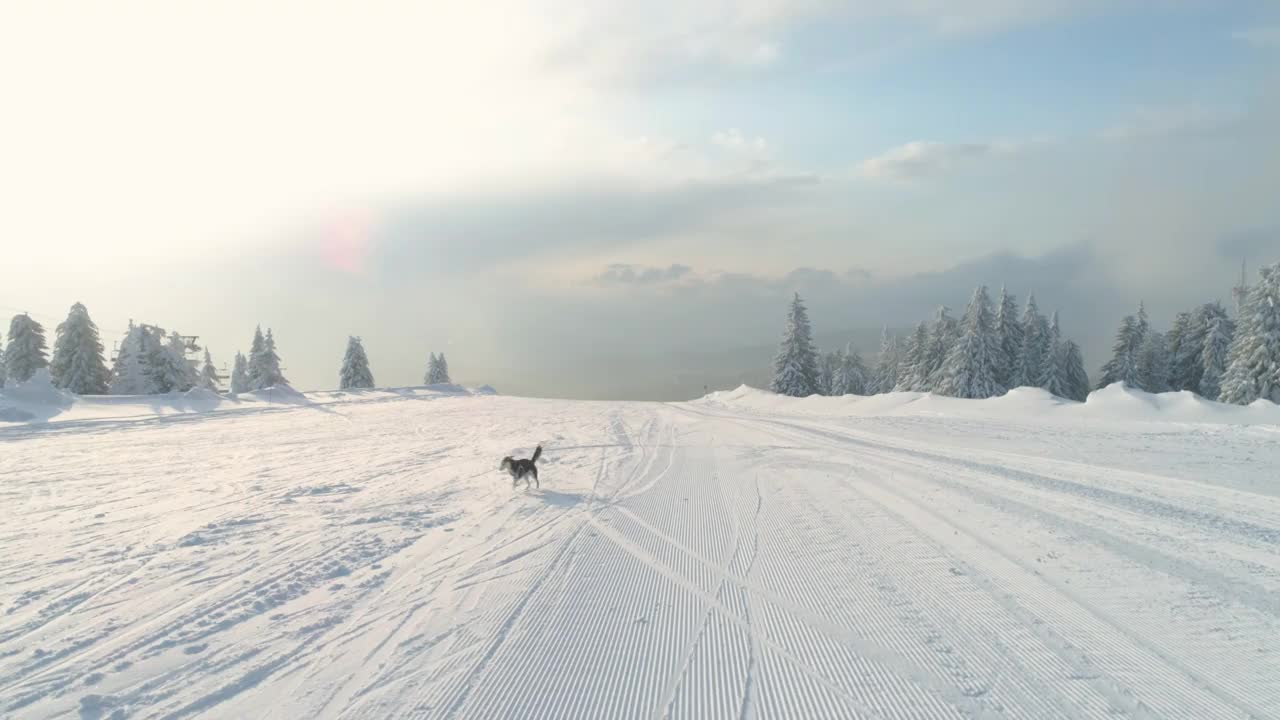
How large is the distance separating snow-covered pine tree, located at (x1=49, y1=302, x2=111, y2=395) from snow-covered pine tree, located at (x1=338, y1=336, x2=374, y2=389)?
23.5 meters

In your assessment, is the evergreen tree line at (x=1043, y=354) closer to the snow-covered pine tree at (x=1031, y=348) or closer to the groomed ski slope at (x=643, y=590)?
the snow-covered pine tree at (x=1031, y=348)

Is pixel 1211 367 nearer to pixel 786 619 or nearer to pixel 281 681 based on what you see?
pixel 786 619

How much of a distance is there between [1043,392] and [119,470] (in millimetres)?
35094

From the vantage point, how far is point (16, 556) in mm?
6648

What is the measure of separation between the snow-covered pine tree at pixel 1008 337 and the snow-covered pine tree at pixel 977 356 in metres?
1.29

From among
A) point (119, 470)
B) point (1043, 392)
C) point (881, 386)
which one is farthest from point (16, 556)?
point (881, 386)

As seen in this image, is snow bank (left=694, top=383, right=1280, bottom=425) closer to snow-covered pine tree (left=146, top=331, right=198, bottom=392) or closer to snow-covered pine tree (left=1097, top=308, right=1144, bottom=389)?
snow-covered pine tree (left=1097, top=308, right=1144, bottom=389)

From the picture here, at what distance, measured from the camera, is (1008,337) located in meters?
51.0

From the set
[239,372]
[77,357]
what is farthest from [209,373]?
[77,357]

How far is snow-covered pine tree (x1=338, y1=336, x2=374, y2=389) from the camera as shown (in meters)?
63.6

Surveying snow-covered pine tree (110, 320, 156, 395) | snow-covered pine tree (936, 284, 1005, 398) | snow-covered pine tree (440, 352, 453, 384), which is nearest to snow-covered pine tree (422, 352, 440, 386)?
snow-covered pine tree (440, 352, 453, 384)

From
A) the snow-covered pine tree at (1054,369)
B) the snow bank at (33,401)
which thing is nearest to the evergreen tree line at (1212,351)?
the snow-covered pine tree at (1054,369)

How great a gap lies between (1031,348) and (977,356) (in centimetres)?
1107

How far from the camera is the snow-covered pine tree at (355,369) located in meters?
63.6
